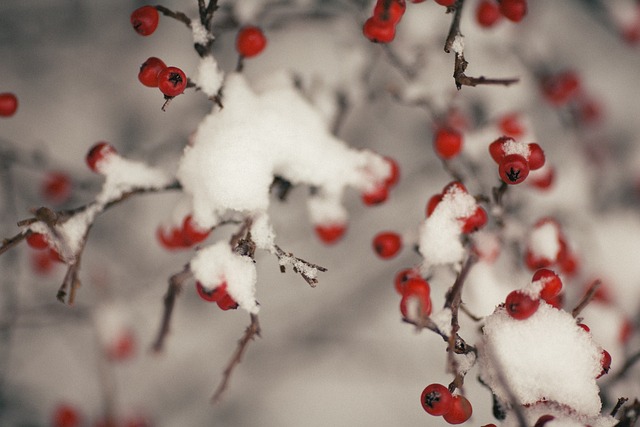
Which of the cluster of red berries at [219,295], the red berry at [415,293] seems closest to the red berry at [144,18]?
the cluster of red berries at [219,295]

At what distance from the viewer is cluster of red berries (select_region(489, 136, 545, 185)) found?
1.00 m

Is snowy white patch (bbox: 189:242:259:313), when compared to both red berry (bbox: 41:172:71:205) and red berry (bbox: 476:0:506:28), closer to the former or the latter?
red berry (bbox: 41:172:71:205)

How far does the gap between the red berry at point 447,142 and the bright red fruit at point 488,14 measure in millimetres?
386

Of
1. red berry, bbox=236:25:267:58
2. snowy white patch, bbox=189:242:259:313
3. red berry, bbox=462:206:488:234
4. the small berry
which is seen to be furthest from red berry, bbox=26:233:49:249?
red berry, bbox=462:206:488:234

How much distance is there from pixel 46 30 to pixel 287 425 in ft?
5.83

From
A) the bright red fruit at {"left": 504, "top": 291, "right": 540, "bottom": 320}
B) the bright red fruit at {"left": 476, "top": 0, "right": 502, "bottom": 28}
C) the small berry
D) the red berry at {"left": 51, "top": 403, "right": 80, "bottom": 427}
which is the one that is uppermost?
the bright red fruit at {"left": 476, "top": 0, "right": 502, "bottom": 28}

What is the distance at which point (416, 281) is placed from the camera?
104 cm

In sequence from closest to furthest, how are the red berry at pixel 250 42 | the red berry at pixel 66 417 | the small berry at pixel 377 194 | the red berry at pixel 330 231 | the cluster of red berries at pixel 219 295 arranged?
1. the cluster of red berries at pixel 219 295
2. the red berry at pixel 250 42
3. the small berry at pixel 377 194
4. the red berry at pixel 330 231
5. the red berry at pixel 66 417

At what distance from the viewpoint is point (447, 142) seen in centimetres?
132

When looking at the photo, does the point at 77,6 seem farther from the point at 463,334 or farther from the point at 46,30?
the point at 463,334

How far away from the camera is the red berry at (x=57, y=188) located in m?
1.56

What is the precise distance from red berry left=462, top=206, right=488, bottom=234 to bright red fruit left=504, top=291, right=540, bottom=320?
0.18 m

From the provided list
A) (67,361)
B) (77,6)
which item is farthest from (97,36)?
(67,361)

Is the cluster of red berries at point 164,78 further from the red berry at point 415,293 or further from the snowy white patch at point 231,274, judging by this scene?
the red berry at point 415,293
